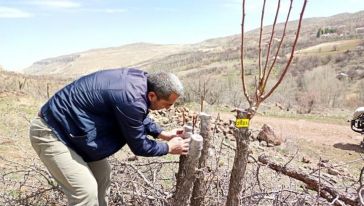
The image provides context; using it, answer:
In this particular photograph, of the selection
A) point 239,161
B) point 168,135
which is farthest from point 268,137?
point 239,161

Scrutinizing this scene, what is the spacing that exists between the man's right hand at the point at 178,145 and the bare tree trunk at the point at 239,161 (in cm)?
34

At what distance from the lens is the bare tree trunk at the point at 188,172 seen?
3412 mm

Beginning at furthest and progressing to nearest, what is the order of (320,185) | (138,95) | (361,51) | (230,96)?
(361,51), (230,96), (320,185), (138,95)

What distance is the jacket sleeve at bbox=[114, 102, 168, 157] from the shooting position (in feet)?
9.98

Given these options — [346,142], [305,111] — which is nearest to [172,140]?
[346,142]

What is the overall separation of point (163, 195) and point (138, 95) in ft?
4.44

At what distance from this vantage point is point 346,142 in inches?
481

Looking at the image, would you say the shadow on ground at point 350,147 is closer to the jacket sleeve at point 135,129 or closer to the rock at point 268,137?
the rock at point 268,137

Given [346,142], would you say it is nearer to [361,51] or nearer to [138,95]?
[138,95]

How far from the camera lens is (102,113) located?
3.17m

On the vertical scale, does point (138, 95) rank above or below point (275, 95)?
above

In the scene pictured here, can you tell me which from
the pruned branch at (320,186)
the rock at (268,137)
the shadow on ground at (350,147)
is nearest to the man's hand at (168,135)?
the pruned branch at (320,186)

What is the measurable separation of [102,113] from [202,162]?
0.92 m

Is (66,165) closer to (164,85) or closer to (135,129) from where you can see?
(135,129)
